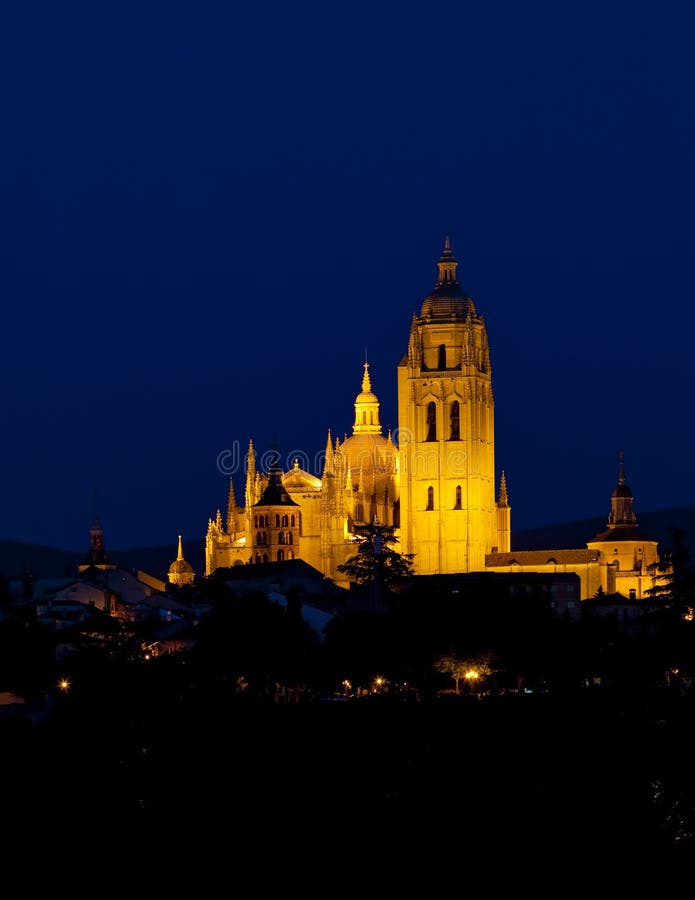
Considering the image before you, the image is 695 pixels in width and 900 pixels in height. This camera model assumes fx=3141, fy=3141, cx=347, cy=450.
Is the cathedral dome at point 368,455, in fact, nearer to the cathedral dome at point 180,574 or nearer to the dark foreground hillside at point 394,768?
the cathedral dome at point 180,574

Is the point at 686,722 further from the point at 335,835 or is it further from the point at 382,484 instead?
the point at 382,484

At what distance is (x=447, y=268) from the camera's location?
529ft

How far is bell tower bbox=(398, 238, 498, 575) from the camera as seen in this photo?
6073 inches

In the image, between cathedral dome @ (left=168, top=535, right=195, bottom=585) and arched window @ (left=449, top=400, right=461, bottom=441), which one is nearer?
arched window @ (left=449, top=400, right=461, bottom=441)

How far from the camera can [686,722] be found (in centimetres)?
8944

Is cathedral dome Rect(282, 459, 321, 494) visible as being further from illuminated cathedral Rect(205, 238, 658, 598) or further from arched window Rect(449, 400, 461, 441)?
arched window Rect(449, 400, 461, 441)

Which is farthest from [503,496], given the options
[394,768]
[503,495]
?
[394,768]

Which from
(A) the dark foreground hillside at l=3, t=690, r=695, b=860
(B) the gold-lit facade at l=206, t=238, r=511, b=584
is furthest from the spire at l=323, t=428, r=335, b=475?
(A) the dark foreground hillside at l=3, t=690, r=695, b=860

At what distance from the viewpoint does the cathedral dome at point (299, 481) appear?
156 meters

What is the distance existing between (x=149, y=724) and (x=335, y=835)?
1786cm

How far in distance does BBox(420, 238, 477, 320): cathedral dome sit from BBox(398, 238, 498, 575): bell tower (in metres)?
0.30

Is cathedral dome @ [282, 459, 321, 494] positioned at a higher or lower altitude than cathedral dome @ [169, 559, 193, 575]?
higher

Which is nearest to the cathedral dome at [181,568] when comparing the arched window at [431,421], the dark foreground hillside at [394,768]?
the arched window at [431,421]

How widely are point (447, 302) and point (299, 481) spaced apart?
1162 centimetres
